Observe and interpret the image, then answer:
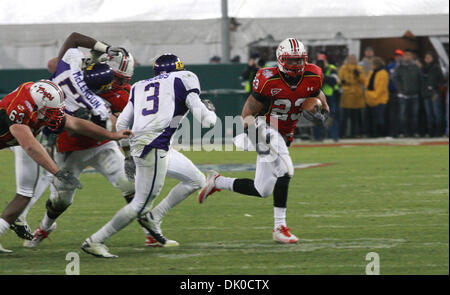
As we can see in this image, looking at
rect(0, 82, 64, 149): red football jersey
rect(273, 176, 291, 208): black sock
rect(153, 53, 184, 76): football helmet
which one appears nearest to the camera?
rect(0, 82, 64, 149): red football jersey

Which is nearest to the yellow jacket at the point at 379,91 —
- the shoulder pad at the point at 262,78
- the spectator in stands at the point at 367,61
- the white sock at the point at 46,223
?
the spectator in stands at the point at 367,61

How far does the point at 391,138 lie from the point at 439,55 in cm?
203

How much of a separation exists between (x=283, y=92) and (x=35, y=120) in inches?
89.2

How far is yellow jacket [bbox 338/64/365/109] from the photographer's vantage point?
1778 cm

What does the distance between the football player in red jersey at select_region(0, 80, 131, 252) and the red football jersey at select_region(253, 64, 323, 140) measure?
159 cm

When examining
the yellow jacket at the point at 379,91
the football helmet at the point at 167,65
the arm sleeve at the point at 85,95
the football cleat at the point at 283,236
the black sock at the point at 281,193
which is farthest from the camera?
the yellow jacket at the point at 379,91

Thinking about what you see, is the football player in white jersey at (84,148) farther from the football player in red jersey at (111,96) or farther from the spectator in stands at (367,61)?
the spectator in stands at (367,61)

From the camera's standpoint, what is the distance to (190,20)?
19156 millimetres

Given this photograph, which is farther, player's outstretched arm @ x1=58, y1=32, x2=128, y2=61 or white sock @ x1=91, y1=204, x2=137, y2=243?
player's outstretched arm @ x1=58, y1=32, x2=128, y2=61

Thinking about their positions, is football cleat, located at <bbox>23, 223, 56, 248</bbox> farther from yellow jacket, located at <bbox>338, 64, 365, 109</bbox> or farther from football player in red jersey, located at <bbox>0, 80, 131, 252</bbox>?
yellow jacket, located at <bbox>338, 64, 365, 109</bbox>

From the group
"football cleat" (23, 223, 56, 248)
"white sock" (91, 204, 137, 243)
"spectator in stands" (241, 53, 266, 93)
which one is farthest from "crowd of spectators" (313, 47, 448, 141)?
"white sock" (91, 204, 137, 243)

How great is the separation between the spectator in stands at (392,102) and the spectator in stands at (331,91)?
111cm

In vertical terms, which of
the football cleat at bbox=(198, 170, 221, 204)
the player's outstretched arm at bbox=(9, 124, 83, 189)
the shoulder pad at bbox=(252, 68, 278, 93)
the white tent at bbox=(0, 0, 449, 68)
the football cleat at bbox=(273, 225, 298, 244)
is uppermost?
the white tent at bbox=(0, 0, 449, 68)

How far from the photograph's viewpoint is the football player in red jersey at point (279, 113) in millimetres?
7840
